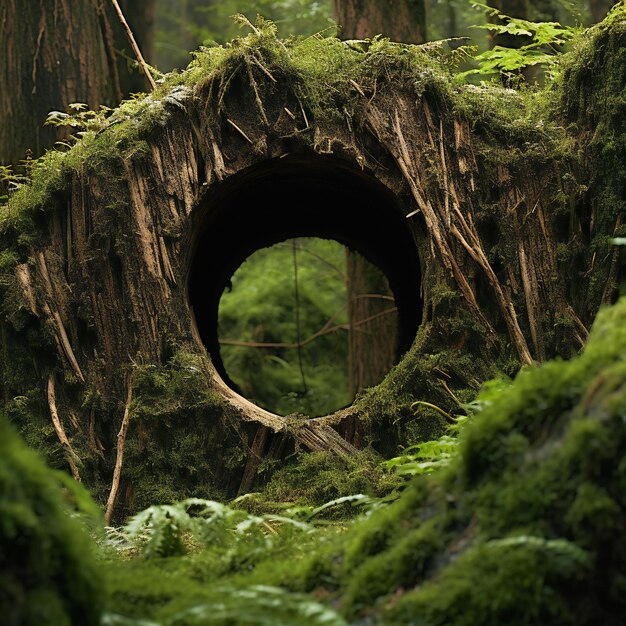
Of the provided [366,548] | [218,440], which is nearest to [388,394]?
[218,440]

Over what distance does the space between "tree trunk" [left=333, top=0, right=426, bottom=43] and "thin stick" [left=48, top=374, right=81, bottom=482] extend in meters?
6.22

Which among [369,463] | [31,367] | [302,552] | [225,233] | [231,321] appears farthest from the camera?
[231,321]

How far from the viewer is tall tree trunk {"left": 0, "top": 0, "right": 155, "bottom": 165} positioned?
27.7 feet

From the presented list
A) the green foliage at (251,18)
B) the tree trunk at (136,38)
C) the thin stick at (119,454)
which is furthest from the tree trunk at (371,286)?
the thin stick at (119,454)

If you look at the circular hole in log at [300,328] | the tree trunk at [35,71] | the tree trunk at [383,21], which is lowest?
the circular hole in log at [300,328]

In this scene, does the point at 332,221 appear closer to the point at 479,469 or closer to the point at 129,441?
the point at 129,441

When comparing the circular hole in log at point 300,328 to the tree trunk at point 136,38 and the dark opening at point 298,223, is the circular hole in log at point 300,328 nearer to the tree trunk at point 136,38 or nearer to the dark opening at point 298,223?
the dark opening at point 298,223

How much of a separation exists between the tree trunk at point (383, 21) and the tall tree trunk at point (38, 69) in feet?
10.7

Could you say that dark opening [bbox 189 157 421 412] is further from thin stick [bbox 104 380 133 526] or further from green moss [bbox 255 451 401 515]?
green moss [bbox 255 451 401 515]

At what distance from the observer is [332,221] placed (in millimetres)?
8945

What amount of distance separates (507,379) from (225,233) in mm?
3561

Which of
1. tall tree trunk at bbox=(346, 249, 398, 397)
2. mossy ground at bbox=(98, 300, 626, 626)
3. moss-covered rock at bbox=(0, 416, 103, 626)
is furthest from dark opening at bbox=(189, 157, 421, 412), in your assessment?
moss-covered rock at bbox=(0, 416, 103, 626)

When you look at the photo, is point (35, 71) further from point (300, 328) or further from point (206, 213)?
point (300, 328)

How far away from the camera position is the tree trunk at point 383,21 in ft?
33.6
